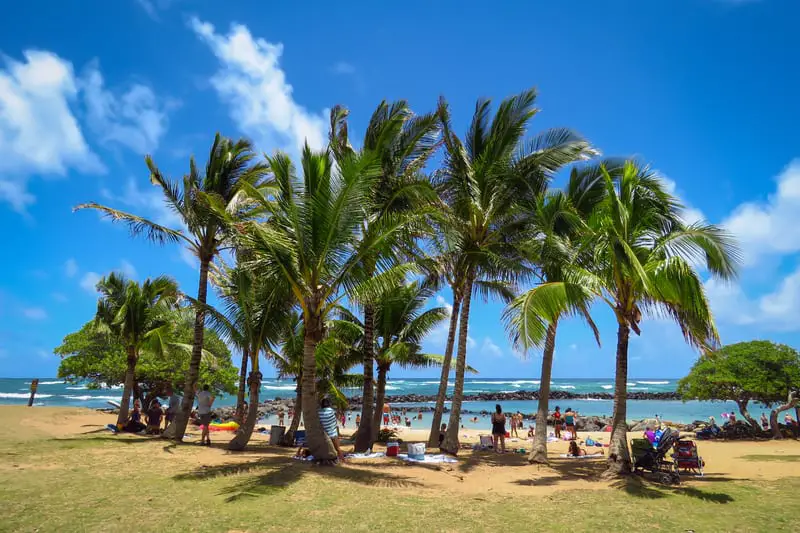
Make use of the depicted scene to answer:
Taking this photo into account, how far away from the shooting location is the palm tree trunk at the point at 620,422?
388 inches

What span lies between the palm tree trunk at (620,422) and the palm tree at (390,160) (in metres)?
5.94

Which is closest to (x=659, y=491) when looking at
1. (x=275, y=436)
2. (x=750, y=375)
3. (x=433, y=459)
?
(x=433, y=459)

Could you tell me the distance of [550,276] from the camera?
1271 centimetres

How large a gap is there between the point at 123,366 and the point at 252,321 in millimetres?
16321

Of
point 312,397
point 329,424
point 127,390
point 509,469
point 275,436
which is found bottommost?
point 509,469

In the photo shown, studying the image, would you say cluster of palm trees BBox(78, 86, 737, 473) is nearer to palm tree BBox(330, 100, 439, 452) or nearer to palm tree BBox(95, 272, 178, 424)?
palm tree BBox(330, 100, 439, 452)

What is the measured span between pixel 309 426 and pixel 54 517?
4693mm

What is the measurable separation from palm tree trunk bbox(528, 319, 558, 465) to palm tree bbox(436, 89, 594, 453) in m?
2.01

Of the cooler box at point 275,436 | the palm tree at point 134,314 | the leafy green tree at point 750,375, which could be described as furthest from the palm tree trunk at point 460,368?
the leafy green tree at point 750,375

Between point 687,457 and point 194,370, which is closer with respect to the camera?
point 687,457

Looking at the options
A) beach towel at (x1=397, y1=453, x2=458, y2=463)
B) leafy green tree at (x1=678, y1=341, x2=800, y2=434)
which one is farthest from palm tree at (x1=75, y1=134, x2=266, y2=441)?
leafy green tree at (x1=678, y1=341, x2=800, y2=434)

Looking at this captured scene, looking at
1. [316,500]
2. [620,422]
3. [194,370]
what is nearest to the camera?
[316,500]

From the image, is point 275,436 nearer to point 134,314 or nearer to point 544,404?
point 134,314

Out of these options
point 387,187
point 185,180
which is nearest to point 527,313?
point 387,187
